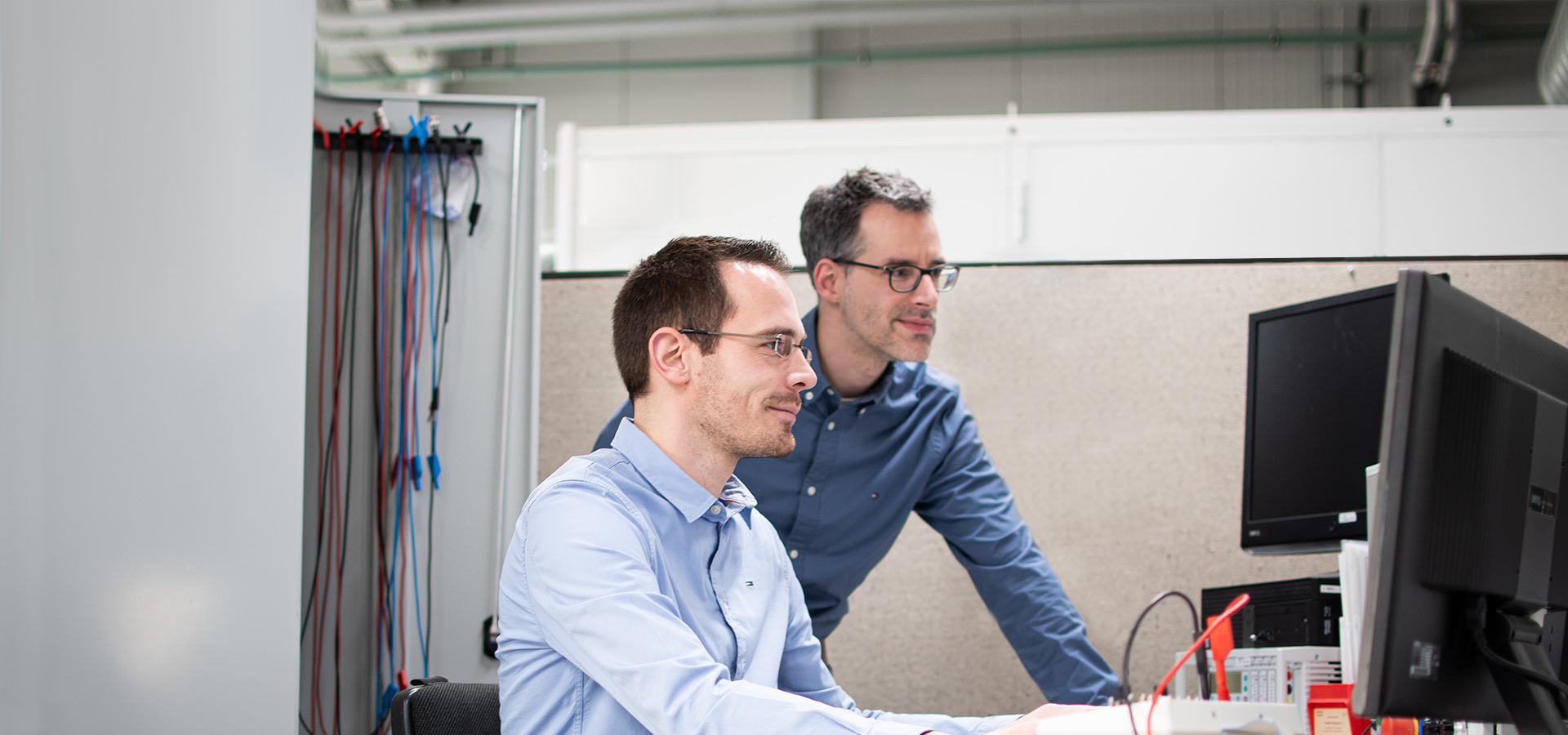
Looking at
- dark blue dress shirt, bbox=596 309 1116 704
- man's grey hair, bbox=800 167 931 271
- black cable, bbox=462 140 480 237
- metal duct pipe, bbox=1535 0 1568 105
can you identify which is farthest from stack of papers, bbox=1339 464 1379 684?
metal duct pipe, bbox=1535 0 1568 105

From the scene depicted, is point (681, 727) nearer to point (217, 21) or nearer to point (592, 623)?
point (592, 623)

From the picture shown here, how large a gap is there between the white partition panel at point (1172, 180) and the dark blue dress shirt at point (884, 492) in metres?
1.29

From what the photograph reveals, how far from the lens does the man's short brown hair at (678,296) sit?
1.25 m

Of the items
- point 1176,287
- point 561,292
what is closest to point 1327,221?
point 1176,287

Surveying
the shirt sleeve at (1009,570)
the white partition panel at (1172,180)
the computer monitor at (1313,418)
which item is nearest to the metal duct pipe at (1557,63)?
the white partition panel at (1172,180)

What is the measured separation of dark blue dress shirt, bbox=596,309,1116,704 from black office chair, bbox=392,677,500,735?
0.62 meters

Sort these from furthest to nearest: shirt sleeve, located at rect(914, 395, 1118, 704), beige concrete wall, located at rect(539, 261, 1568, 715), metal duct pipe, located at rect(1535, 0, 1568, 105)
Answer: metal duct pipe, located at rect(1535, 0, 1568, 105), beige concrete wall, located at rect(539, 261, 1568, 715), shirt sleeve, located at rect(914, 395, 1118, 704)

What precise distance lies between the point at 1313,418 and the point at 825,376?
785mm

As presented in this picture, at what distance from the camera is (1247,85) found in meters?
4.97

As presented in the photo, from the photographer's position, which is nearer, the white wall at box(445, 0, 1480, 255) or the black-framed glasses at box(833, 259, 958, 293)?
the black-framed glasses at box(833, 259, 958, 293)

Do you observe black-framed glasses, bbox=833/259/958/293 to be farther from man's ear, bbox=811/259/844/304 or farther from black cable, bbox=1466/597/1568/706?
black cable, bbox=1466/597/1568/706

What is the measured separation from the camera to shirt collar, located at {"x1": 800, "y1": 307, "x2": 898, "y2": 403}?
1.82 meters

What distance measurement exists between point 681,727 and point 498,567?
1.67m

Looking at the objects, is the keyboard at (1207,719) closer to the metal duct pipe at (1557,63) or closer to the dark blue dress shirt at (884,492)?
the dark blue dress shirt at (884,492)
